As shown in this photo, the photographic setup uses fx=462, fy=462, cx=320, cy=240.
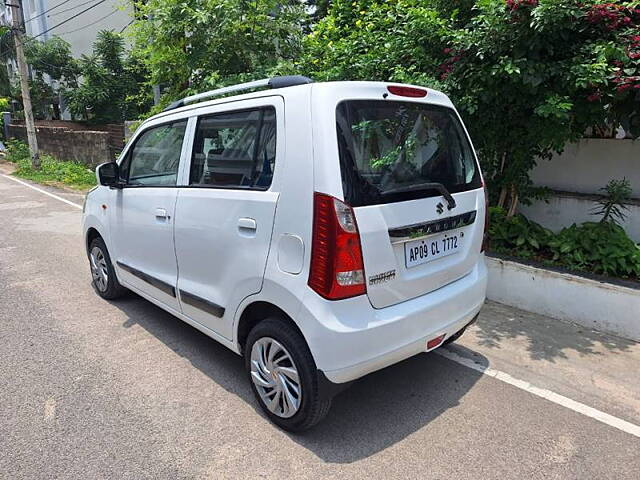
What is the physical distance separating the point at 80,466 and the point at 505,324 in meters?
3.33

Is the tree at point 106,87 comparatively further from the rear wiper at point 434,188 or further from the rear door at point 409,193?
the rear wiper at point 434,188

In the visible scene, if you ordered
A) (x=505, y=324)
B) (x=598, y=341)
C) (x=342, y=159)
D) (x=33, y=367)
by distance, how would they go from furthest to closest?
(x=505, y=324) → (x=598, y=341) → (x=33, y=367) → (x=342, y=159)

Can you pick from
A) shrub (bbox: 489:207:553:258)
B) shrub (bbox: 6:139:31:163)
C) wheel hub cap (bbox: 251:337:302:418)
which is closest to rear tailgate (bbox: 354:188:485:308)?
wheel hub cap (bbox: 251:337:302:418)

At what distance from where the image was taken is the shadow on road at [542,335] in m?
3.59

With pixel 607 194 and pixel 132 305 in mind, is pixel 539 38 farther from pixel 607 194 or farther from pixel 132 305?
pixel 132 305

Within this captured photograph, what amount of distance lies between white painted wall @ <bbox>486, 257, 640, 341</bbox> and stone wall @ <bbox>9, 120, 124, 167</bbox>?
1250cm

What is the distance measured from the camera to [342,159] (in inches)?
88.9

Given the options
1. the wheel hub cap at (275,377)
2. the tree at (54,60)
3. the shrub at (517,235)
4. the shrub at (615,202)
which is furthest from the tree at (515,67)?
the tree at (54,60)

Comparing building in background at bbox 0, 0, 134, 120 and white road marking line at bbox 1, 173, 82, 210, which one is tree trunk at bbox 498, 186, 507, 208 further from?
building in background at bbox 0, 0, 134, 120

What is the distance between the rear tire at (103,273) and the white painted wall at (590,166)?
4.67 meters

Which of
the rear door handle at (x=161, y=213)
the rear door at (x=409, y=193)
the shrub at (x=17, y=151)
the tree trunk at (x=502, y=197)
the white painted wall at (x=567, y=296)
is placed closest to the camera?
the rear door at (x=409, y=193)

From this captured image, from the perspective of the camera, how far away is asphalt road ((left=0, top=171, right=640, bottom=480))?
7.79 ft

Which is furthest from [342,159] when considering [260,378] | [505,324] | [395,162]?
[505,324]

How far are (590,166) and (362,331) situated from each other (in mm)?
4014
